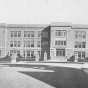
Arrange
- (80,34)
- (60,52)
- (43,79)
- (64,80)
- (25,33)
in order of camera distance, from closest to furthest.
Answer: (64,80)
(43,79)
(60,52)
(80,34)
(25,33)

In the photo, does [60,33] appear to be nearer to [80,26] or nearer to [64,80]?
[80,26]

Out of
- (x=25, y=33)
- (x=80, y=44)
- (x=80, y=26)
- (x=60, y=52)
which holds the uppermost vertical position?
(x=80, y=26)

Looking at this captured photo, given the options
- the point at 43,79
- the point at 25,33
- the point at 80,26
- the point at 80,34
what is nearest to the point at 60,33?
the point at 80,34

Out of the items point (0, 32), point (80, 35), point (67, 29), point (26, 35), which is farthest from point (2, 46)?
point (80, 35)

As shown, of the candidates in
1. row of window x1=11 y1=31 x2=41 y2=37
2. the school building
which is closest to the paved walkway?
the school building

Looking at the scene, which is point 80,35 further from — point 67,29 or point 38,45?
point 38,45

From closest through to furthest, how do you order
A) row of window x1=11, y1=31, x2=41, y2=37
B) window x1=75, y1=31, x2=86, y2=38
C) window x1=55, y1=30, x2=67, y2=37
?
window x1=55, y1=30, x2=67, y2=37, window x1=75, y1=31, x2=86, y2=38, row of window x1=11, y1=31, x2=41, y2=37

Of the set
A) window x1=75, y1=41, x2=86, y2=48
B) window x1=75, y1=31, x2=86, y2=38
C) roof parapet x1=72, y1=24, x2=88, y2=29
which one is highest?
roof parapet x1=72, y1=24, x2=88, y2=29

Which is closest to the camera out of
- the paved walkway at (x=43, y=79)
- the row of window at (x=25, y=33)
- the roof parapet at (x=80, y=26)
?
the paved walkway at (x=43, y=79)

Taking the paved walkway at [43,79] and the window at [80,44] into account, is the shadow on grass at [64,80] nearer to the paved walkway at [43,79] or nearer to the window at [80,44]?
the paved walkway at [43,79]

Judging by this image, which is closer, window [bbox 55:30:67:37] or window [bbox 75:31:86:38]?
window [bbox 55:30:67:37]

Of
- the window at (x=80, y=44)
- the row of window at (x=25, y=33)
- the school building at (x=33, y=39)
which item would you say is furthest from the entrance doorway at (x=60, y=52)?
the row of window at (x=25, y=33)

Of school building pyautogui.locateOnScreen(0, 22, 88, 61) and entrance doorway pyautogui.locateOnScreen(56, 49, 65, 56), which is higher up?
school building pyautogui.locateOnScreen(0, 22, 88, 61)

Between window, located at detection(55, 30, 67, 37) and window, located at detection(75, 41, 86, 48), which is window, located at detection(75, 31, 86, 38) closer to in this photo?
window, located at detection(75, 41, 86, 48)
